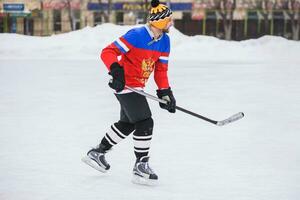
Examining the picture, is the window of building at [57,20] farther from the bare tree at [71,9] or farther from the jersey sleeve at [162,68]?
the jersey sleeve at [162,68]

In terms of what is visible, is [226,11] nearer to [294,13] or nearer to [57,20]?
[294,13]

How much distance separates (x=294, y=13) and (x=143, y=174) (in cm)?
3238

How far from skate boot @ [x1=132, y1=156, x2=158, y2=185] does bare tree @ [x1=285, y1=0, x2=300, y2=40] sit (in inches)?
1249

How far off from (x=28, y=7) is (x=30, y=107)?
101ft

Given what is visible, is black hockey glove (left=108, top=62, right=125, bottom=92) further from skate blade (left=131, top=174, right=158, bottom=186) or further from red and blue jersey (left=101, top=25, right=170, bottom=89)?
skate blade (left=131, top=174, right=158, bottom=186)

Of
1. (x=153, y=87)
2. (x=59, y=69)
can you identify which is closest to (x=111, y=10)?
(x=59, y=69)

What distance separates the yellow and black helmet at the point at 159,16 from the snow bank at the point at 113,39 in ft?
42.6

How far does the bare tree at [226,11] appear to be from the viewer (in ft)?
114

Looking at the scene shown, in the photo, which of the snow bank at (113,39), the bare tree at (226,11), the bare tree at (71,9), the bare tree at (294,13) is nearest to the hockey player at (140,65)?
the snow bank at (113,39)

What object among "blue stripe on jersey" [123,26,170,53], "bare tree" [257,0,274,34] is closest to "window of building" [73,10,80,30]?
"bare tree" [257,0,274,34]

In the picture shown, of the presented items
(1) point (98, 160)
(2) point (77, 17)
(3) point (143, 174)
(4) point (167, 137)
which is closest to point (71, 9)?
(2) point (77, 17)

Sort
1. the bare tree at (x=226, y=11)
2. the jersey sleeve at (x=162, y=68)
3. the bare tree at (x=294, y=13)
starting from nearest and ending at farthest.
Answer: the jersey sleeve at (x=162, y=68) → the bare tree at (x=294, y=13) → the bare tree at (x=226, y=11)

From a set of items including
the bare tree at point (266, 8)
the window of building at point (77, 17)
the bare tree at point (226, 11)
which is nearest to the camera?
the bare tree at point (226, 11)

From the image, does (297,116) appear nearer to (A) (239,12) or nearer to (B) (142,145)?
(B) (142,145)
